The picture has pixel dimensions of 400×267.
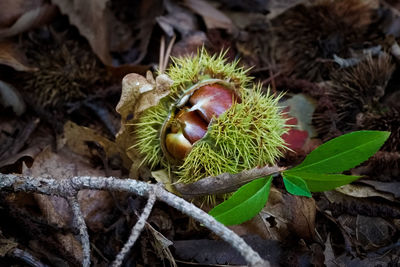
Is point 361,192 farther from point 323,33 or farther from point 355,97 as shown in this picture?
point 323,33

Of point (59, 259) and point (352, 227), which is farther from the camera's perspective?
point (352, 227)

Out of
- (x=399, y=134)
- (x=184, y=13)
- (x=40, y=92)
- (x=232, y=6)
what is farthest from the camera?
(x=232, y=6)

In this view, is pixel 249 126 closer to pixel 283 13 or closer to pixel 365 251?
pixel 365 251

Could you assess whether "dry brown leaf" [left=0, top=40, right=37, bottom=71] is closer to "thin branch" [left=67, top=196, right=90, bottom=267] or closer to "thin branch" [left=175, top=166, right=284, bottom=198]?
"thin branch" [left=67, top=196, right=90, bottom=267]

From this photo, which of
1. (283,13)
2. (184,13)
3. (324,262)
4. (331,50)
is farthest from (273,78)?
(324,262)

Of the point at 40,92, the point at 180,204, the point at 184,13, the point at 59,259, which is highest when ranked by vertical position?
the point at 184,13

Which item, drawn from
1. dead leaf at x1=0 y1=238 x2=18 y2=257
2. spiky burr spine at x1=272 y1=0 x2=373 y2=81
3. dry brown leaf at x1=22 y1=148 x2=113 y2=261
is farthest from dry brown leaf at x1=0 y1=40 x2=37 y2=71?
spiky burr spine at x1=272 y1=0 x2=373 y2=81

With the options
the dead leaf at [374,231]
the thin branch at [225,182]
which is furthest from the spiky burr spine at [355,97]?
the thin branch at [225,182]
